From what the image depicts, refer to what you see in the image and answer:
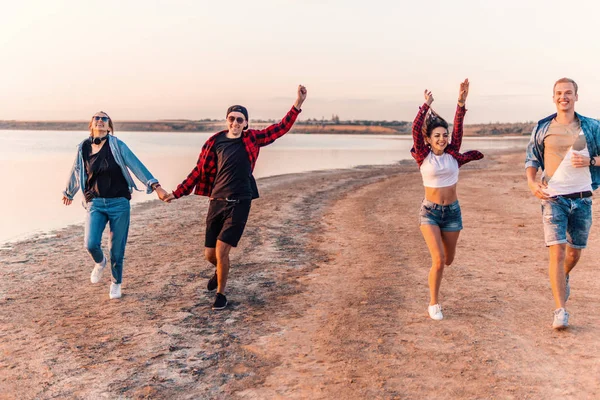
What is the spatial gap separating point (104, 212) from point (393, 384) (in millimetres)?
3709

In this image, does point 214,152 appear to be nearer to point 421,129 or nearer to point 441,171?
point 421,129

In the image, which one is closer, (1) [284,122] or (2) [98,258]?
(1) [284,122]

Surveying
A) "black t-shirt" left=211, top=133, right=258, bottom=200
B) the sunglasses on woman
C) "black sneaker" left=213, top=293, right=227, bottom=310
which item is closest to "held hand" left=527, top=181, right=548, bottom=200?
"black t-shirt" left=211, top=133, right=258, bottom=200

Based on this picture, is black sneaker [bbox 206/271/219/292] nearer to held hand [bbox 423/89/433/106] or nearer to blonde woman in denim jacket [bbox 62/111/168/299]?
blonde woman in denim jacket [bbox 62/111/168/299]

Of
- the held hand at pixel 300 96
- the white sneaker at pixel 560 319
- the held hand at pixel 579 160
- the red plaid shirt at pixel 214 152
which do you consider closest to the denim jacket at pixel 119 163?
the red plaid shirt at pixel 214 152

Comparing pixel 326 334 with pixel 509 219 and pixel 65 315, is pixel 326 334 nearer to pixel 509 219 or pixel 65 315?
pixel 65 315

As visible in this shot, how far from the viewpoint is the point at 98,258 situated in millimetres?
6531

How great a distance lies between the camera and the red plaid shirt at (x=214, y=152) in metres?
5.87

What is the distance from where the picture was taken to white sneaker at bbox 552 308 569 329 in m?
5.08

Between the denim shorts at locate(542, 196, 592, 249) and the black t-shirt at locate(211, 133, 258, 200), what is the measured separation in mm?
2928

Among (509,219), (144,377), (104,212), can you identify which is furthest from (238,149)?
(509,219)

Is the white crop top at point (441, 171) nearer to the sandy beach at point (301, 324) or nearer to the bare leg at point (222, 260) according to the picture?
the sandy beach at point (301, 324)

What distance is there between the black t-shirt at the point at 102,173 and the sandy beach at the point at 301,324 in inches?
48.9

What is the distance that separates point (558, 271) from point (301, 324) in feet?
8.01
